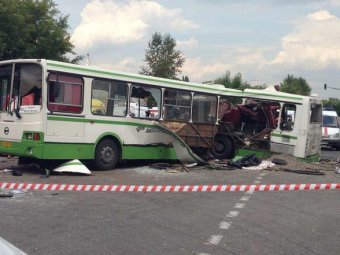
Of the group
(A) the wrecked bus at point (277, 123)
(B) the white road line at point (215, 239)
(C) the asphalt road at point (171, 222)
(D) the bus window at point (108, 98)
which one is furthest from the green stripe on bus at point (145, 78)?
(B) the white road line at point (215, 239)

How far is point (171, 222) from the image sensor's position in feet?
25.8

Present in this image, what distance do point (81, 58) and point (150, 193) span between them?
27.5m

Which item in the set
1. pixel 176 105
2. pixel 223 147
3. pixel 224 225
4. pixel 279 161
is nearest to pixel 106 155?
pixel 176 105

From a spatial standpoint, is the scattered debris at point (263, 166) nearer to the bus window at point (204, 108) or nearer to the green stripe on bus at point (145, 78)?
the bus window at point (204, 108)

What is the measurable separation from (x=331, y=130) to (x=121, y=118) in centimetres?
1857

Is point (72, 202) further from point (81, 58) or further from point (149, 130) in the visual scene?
point (81, 58)

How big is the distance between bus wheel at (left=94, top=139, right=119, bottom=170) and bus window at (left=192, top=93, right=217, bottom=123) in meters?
3.17

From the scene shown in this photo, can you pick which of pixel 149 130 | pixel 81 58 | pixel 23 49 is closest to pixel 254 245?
pixel 149 130

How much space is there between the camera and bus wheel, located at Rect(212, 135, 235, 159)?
17.6 m

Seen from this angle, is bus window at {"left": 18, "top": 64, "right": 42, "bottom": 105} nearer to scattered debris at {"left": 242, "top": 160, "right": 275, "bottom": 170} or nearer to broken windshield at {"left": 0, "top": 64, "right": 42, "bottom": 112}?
broken windshield at {"left": 0, "top": 64, "right": 42, "bottom": 112}

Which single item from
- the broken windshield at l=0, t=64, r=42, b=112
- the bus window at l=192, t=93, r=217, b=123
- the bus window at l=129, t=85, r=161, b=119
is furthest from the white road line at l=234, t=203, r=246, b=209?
the bus window at l=192, t=93, r=217, b=123

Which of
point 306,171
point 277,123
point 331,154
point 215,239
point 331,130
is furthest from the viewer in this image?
point 331,130

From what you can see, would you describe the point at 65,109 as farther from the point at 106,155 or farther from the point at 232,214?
the point at 232,214

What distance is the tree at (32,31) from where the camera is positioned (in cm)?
3002
